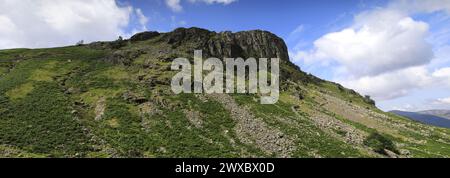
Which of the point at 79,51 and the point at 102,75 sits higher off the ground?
the point at 79,51

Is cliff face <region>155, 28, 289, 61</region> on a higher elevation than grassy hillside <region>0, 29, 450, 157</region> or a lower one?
higher

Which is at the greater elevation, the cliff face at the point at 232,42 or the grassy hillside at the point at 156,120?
the cliff face at the point at 232,42

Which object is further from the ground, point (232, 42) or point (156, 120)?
Answer: point (232, 42)

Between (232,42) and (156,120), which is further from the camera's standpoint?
(232,42)

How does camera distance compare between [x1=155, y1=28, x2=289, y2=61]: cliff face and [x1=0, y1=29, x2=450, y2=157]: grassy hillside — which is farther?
[x1=155, y1=28, x2=289, y2=61]: cliff face

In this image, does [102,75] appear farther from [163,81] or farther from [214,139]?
[214,139]

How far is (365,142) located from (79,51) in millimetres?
97164

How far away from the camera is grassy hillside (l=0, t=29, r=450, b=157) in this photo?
66562 mm

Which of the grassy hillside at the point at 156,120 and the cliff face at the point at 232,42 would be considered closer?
the grassy hillside at the point at 156,120

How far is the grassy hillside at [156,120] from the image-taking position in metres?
66.6

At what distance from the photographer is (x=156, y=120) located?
7781cm
